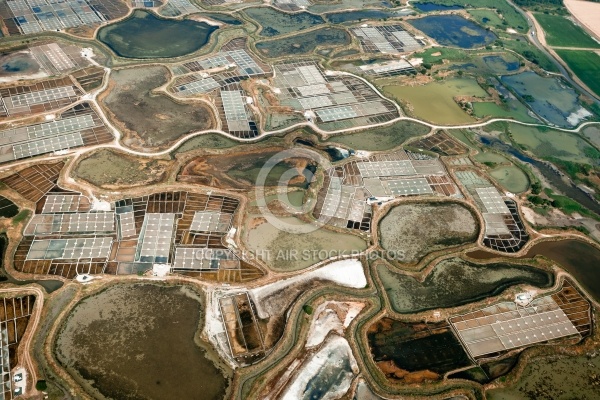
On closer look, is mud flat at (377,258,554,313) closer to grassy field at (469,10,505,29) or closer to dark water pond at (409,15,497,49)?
dark water pond at (409,15,497,49)

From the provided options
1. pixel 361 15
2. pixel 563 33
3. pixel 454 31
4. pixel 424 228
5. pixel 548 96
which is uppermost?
pixel 563 33

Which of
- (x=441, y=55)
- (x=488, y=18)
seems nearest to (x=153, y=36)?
(x=441, y=55)

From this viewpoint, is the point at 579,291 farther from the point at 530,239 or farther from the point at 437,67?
the point at 437,67

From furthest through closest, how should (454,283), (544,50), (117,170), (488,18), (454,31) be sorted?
1. (488,18)
2. (454,31)
3. (544,50)
4. (117,170)
5. (454,283)

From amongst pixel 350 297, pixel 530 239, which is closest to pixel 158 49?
pixel 350 297

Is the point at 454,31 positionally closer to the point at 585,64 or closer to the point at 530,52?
the point at 530,52

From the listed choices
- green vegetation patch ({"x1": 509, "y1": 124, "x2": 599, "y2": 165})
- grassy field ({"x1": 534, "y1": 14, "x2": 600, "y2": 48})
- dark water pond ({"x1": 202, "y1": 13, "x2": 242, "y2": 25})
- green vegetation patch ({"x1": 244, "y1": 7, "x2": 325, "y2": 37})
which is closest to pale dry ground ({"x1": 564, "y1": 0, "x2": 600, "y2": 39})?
grassy field ({"x1": 534, "y1": 14, "x2": 600, "y2": 48})

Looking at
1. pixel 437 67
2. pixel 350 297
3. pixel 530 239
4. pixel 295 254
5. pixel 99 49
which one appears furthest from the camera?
Answer: pixel 437 67
